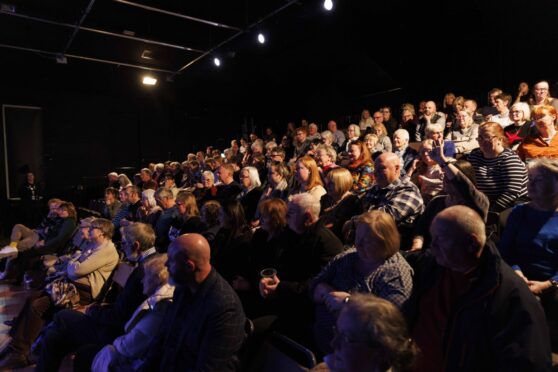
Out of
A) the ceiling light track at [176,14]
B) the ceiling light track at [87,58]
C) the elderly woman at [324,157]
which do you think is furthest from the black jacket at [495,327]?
the ceiling light track at [87,58]

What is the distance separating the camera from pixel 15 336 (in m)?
3.14

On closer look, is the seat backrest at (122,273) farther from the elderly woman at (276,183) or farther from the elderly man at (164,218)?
the elderly woman at (276,183)

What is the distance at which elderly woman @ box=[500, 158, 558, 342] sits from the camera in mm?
1880

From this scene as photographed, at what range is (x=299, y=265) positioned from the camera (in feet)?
7.46

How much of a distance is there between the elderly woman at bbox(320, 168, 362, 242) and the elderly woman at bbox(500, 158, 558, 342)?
1197 mm

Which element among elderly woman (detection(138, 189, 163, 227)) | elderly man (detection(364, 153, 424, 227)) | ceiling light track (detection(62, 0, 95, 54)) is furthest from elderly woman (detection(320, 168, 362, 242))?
ceiling light track (detection(62, 0, 95, 54))

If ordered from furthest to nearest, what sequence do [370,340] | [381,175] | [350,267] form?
[381,175] → [350,267] → [370,340]

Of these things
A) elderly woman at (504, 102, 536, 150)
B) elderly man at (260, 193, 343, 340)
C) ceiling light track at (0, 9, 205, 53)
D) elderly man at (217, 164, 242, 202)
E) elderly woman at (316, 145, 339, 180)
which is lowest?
elderly man at (260, 193, 343, 340)

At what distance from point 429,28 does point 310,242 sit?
6589 millimetres

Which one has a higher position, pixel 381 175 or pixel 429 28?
pixel 429 28

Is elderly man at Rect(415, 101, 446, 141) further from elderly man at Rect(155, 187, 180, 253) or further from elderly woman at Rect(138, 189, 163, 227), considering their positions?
elderly woman at Rect(138, 189, 163, 227)

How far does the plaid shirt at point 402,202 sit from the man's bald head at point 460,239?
4.05ft

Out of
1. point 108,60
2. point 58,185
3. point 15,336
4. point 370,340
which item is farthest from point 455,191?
point 58,185

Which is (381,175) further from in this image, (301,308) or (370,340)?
(370,340)
